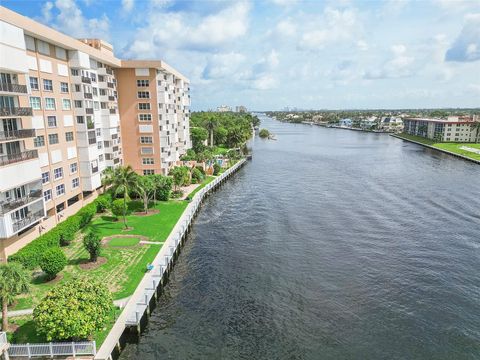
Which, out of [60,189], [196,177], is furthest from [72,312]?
[196,177]

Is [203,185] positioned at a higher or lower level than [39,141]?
lower

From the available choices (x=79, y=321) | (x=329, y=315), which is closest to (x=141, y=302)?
(x=79, y=321)

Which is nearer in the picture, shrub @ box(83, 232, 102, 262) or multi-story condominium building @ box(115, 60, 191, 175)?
shrub @ box(83, 232, 102, 262)

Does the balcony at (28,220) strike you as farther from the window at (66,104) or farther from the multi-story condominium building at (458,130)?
the multi-story condominium building at (458,130)

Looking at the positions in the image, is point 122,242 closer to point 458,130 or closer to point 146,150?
point 146,150

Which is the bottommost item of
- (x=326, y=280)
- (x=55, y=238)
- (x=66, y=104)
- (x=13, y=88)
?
(x=326, y=280)

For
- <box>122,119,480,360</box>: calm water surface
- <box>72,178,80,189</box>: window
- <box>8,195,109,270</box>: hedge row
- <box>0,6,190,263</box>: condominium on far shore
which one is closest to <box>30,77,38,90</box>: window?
<box>0,6,190,263</box>: condominium on far shore

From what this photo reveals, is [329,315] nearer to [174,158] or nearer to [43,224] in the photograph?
[43,224]

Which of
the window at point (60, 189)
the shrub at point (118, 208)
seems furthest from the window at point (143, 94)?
the window at point (60, 189)

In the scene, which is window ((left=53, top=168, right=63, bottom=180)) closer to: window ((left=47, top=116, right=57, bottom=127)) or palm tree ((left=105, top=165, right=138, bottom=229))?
window ((left=47, top=116, right=57, bottom=127))
